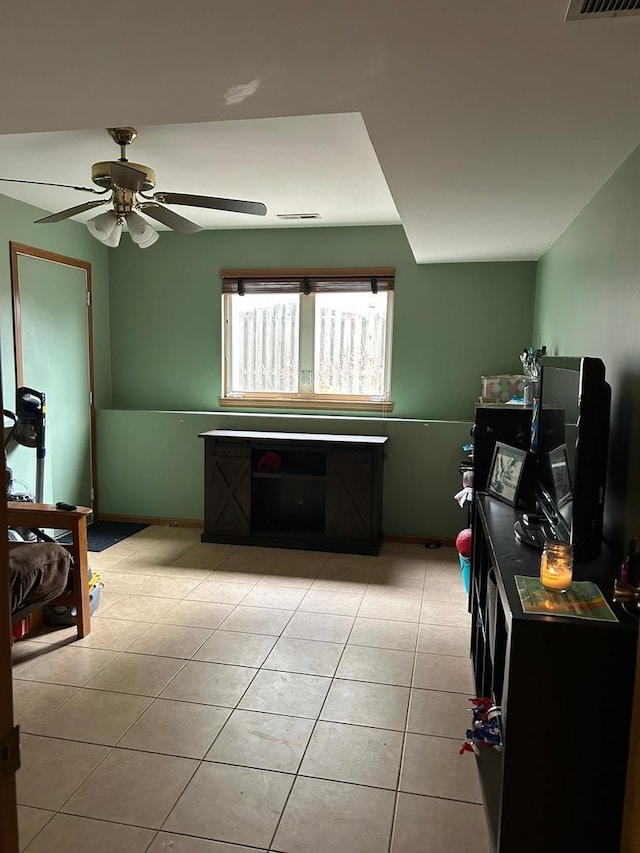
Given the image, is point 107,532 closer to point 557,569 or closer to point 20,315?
point 20,315

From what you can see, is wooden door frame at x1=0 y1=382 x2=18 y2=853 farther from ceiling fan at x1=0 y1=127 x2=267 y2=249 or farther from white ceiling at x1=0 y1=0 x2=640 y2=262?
ceiling fan at x1=0 y1=127 x2=267 y2=249

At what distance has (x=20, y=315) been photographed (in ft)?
13.9

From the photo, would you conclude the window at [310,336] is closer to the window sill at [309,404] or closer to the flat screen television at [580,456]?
the window sill at [309,404]

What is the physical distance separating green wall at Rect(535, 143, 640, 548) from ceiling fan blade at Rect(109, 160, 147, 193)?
2.07 metres

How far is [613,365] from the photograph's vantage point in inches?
86.4

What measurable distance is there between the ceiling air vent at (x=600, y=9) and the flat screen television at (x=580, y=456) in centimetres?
87

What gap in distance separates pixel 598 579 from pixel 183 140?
268cm

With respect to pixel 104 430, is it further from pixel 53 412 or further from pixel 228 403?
pixel 228 403

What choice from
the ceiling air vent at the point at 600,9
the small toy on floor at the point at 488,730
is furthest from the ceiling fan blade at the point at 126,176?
the small toy on floor at the point at 488,730

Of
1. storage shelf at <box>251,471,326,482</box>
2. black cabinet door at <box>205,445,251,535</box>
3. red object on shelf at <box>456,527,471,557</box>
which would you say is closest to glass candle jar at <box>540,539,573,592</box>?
red object on shelf at <box>456,527,471,557</box>

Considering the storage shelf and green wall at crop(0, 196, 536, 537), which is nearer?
the storage shelf

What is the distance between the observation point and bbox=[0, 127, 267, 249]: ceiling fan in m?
2.81

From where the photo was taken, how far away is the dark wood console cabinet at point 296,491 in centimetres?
442

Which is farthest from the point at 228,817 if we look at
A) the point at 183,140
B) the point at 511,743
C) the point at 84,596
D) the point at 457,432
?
the point at 457,432
